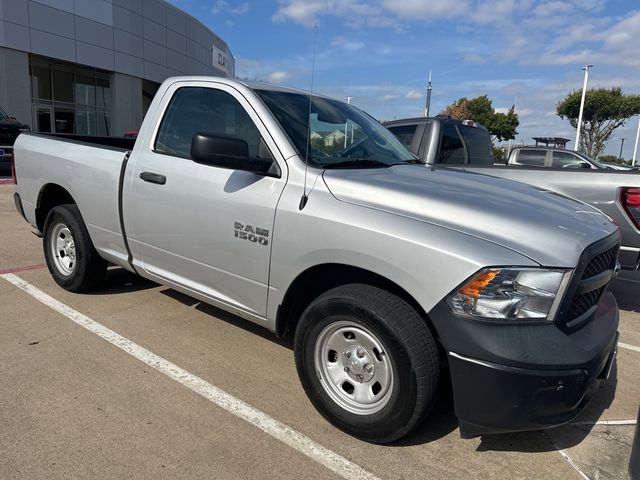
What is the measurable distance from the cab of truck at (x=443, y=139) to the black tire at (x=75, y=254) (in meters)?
3.55

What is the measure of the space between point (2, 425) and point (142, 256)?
5.02 feet

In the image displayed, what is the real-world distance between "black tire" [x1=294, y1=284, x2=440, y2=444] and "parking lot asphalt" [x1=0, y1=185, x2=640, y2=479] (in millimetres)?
165

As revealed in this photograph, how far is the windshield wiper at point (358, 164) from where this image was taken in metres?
3.13

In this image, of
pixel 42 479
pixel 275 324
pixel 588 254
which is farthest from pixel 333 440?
pixel 588 254

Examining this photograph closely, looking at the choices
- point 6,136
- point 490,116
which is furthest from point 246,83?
point 490,116

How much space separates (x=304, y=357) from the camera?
2.87 m

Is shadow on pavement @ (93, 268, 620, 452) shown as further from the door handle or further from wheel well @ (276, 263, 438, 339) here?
the door handle

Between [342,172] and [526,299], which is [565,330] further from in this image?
[342,172]

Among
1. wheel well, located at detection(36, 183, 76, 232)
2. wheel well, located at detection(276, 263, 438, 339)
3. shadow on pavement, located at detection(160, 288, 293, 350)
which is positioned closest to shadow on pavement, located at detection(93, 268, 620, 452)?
wheel well, located at detection(276, 263, 438, 339)

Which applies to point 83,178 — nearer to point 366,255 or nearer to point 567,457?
point 366,255

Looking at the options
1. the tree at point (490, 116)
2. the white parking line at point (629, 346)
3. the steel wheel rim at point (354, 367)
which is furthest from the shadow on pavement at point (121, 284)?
the tree at point (490, 116)

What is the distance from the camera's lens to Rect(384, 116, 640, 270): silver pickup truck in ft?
15.3

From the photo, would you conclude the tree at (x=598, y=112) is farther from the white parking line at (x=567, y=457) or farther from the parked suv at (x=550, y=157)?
the white parking line at (x=567, y=457)

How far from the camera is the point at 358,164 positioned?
3.29 meters
